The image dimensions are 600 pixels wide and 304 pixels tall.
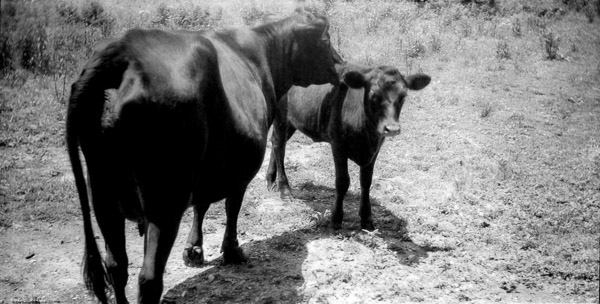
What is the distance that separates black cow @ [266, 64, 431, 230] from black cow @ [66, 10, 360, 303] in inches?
78.0

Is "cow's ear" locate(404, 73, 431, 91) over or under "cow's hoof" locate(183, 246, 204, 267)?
over

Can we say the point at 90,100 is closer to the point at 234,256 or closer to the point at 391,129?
the point at 234,256

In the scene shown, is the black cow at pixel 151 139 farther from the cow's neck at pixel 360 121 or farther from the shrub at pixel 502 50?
the shrub at pixel 502 50

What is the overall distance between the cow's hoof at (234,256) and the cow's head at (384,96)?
6.31 feet

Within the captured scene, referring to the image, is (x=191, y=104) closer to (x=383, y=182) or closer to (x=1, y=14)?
(x=383, y=182)

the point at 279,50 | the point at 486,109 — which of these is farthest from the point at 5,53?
the point at 486,109

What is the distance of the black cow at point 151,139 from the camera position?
3094mm

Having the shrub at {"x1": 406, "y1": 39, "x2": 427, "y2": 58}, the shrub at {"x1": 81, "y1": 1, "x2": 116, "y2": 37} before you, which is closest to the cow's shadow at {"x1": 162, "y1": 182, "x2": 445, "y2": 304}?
the shrub at {"x1": 406, "y1": 39, "x2": 427, "y2": 58}

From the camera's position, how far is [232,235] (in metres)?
5.27

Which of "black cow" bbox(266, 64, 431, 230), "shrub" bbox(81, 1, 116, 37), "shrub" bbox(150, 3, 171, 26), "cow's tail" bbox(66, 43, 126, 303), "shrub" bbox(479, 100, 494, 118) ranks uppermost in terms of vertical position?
"cow's tail" bbox(66, 43, 126, 303)

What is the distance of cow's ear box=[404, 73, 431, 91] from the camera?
238 inches

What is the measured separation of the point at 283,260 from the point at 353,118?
6.04ft

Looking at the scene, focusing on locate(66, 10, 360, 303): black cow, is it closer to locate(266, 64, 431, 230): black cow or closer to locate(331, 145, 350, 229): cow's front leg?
locate(266, 64, 431, 230): black cow

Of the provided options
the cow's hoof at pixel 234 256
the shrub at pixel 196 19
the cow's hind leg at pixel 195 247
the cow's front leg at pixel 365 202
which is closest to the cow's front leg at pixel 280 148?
the cow's front leg at pixel 365 202
